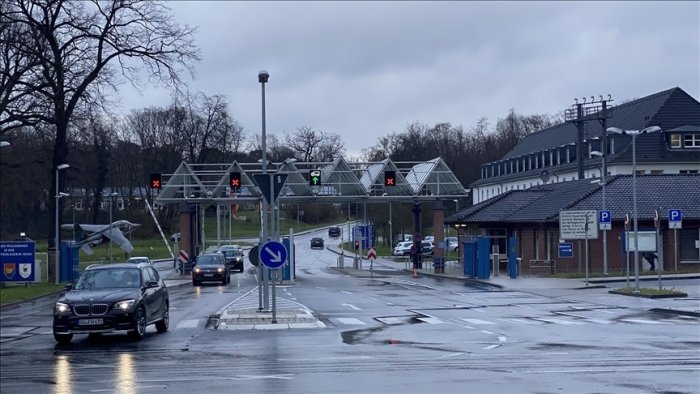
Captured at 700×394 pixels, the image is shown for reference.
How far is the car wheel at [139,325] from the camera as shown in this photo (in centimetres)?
2150

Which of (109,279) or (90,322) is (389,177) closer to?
(109,279)

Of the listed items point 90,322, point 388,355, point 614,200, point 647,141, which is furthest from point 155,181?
point 647,141

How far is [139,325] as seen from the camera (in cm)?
2162

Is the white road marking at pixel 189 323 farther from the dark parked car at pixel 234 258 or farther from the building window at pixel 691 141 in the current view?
the building window at pixel 691 141

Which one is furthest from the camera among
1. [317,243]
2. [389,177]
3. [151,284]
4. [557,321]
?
[317,243]

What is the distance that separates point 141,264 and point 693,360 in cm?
1264

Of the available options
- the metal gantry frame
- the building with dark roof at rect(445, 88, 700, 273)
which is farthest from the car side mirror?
the metal gantry frame

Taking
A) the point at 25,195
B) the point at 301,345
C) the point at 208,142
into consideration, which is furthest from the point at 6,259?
the point at 208,142

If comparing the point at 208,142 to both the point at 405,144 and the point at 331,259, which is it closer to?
the point at 331,259

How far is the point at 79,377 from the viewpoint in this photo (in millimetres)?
15219

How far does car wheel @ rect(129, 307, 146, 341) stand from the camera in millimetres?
21500

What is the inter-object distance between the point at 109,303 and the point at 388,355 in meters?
6.79

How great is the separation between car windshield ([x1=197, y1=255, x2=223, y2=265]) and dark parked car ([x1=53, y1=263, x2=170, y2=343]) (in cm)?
2993

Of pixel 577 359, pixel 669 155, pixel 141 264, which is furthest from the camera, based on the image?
pixel 669 155
